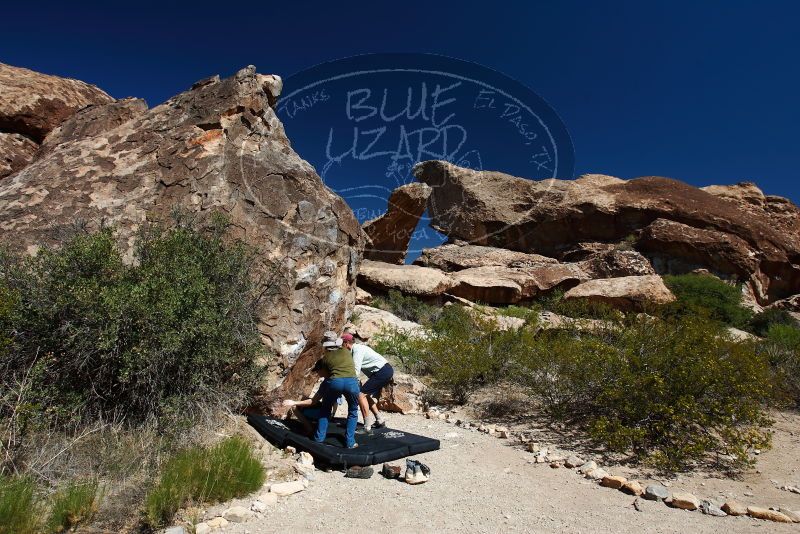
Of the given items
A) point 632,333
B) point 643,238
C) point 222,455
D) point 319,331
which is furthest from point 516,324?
point 643,238

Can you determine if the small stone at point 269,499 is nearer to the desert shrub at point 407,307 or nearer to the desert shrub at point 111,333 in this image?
the desert shrub at point 111,333

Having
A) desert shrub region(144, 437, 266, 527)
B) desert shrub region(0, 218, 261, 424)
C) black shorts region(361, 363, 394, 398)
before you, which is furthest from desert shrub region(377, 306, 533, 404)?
desert shrub region(144, 437, 266, 527)

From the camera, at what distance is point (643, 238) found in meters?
22.1

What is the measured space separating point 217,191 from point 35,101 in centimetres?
415

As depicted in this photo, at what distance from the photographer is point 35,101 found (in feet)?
24.2

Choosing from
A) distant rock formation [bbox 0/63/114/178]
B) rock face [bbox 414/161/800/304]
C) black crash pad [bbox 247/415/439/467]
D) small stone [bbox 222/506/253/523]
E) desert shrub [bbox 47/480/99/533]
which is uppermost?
rock face [bbox 414/161/800/304]

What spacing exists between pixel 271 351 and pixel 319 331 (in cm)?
76

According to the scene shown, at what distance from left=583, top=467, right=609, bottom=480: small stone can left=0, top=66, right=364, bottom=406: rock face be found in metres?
3.12

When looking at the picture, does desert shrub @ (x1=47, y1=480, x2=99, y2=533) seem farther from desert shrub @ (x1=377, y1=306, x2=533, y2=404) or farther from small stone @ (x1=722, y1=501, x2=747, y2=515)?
desert shrub @ (x1=377, y1=306, x2=533, y2=404)

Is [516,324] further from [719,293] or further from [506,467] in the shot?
[719,293]

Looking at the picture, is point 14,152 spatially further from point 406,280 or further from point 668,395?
point 406,280

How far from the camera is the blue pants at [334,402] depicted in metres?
4.61

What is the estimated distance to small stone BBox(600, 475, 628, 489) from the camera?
3.83m

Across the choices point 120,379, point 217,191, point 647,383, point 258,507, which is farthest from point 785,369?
point 120,379
